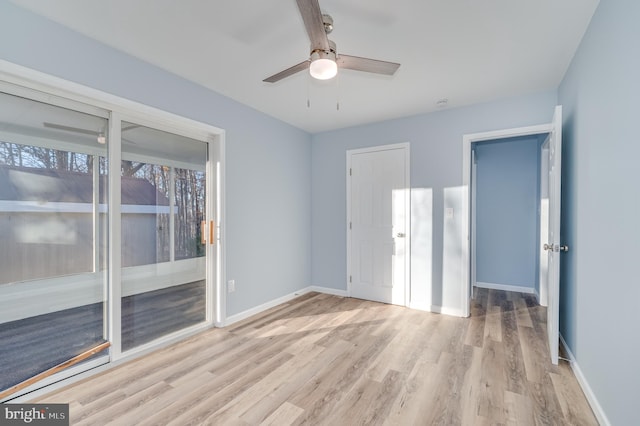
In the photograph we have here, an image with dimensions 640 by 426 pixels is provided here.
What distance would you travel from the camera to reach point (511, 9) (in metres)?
1.85

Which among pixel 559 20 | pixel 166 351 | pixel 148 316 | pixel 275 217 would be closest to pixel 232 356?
pixel 166 351

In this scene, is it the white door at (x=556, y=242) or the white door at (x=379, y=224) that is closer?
the white door at (x=556, y=242)

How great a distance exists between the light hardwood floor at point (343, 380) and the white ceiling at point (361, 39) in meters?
2.57

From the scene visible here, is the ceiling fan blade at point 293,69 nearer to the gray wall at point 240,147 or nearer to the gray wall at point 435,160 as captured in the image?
the gray wall at point 240,147

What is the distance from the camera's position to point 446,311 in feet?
11.6

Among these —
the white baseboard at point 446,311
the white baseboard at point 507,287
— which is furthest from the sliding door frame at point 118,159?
the white baseboard at point 507,287

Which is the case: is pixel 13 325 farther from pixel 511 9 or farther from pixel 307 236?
pixel 511 9

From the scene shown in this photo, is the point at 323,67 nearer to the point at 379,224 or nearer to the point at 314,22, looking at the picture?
the point at 314,22

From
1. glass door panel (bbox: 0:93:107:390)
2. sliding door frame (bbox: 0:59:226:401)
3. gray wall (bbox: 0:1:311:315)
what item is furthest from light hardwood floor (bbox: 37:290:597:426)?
gray wall (bbox: 0:1:311:315)

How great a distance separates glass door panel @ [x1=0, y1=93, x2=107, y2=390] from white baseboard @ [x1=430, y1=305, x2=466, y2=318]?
3.46m

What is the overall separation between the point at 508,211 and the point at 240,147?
4.22 meters

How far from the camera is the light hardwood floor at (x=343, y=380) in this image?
5.86 ft

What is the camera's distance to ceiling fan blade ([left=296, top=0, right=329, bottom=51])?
1333 millimetres

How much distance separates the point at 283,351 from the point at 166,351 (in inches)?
42.0
